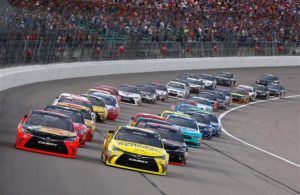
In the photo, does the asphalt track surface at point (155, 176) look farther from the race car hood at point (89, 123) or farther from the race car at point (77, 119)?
the race car hood at point (89, 123)

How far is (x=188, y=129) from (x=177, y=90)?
959 inches

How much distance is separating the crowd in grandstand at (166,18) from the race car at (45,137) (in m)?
17.3

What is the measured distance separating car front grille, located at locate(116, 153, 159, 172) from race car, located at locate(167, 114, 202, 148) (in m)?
8.81

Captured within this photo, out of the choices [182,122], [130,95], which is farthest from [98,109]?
[130,95]

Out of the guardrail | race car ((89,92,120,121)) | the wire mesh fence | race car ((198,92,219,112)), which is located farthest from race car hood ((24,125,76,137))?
race car ((198,92,219,112))

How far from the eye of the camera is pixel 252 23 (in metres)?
77.9

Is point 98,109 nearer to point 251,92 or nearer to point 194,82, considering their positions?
point 194,82

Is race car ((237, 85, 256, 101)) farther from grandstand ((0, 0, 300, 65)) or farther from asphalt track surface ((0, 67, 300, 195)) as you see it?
grandstand ((0, 0, 300, 65))

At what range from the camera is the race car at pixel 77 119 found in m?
25.7

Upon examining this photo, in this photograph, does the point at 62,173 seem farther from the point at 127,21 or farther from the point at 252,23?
the point at 252,23

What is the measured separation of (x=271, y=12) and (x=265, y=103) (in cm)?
2046

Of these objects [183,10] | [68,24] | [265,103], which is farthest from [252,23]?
[68,24]

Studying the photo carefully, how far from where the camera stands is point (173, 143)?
25.2 m

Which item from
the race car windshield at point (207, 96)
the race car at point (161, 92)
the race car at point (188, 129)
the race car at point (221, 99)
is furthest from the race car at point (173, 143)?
the race car at point (221, 99)
